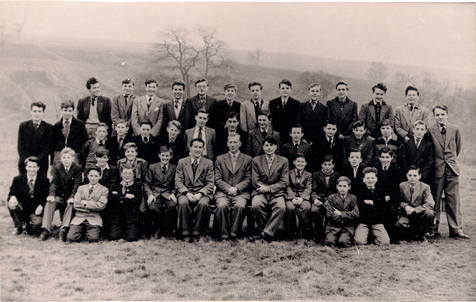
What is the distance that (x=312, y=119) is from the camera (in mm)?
5852

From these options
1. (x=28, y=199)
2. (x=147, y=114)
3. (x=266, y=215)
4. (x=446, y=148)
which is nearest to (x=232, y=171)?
(x=266, y=215)

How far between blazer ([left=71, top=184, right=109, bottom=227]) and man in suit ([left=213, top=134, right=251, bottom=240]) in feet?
4.53

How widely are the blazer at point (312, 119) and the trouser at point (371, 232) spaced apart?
4.68 feet

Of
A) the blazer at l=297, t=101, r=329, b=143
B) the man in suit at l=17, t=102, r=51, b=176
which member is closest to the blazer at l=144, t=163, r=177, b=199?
the man in suit at l=17, t=102, r=51, b=176

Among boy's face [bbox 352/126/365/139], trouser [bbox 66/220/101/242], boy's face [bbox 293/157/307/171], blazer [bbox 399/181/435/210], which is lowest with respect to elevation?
trouser [bbox 66/220/101/242]

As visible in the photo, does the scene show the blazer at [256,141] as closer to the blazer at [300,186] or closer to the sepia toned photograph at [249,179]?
the sepia toned photograph at [249,179]

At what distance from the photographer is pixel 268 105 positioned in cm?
602

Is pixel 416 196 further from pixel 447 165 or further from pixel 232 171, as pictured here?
pixel 232 171

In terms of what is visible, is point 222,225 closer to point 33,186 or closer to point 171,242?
point 171,242

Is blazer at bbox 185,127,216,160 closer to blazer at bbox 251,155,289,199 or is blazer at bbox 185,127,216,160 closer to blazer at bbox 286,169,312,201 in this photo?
blazer at bbox 251,155,289,199

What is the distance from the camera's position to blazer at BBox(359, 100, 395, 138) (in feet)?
19.0

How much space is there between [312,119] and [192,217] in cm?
216

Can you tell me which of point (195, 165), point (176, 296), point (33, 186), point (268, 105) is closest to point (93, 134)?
point (33, 186)

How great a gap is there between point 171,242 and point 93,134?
2136mm
